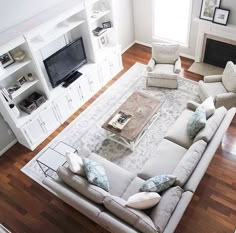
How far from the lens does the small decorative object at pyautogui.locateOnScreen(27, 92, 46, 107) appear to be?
468 cm

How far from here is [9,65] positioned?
→ 4117 mm

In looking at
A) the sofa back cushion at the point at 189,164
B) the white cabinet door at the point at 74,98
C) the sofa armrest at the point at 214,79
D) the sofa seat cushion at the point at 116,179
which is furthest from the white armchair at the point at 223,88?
the white cabinet door at the point at 74,98

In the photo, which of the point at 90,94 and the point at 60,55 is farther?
the point at 90,94

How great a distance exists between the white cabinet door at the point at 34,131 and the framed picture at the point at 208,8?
3878 mm

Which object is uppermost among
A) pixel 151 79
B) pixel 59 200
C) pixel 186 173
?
pixel 186 173

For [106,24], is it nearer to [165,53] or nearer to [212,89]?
[165,53]

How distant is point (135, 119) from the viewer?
4531 mm

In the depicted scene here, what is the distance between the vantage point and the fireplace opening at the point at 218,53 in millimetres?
5656

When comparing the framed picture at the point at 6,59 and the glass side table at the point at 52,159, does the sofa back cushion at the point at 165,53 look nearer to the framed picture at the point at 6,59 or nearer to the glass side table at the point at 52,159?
the glass side table at the point at 52,159

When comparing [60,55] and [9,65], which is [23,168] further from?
[60,55]

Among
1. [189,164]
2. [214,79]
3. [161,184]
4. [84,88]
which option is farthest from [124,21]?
[161,184]

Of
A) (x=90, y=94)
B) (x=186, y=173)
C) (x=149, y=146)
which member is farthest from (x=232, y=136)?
(x=90, y=94)

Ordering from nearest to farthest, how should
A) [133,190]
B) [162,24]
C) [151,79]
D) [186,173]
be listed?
[186,173] → [133,190] → [151,79] → [162,24]

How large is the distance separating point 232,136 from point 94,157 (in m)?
2.44
